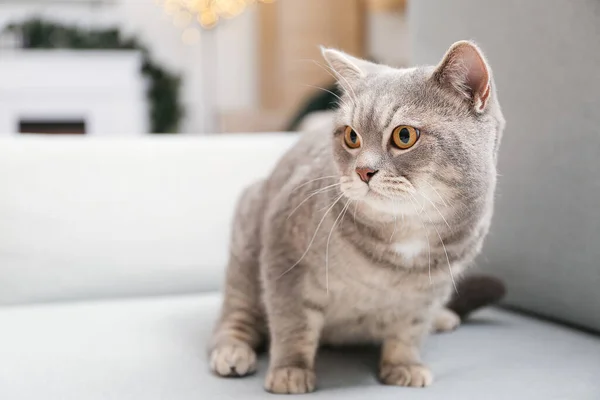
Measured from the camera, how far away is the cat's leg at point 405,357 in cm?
106

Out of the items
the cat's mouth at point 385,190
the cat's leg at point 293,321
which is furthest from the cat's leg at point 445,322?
the cat's mouth at point 385,190

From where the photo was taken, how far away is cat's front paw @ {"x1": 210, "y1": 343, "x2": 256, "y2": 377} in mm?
1077

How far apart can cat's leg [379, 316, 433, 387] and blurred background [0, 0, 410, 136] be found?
9.69 ft

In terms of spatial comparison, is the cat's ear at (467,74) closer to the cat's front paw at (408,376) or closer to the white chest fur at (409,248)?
the white chest fur at (409,248)

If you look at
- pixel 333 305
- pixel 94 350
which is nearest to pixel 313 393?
pixel 333 305

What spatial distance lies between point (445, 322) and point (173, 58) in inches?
166

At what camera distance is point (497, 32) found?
134 cm

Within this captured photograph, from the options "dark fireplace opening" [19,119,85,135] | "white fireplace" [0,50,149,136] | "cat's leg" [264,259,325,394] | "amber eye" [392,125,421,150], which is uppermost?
"amber eye" [392,125,421,150]

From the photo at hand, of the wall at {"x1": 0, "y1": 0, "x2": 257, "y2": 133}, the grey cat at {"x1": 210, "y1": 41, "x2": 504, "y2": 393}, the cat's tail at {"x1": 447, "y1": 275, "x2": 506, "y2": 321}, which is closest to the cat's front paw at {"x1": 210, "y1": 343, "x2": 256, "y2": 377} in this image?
the grey cat at {"x1": 210, "y1": 41, "x2": 504, "y2": 393}

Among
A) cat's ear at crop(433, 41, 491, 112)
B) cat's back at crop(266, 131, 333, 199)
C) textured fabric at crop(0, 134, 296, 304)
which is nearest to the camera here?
cat's ear at crop(433, 41, 491, 112)

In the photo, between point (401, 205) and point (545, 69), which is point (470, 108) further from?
point (545, 69)

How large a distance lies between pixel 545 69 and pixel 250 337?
738mm

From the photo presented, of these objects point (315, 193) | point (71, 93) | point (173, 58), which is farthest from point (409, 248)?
point (173, 58)

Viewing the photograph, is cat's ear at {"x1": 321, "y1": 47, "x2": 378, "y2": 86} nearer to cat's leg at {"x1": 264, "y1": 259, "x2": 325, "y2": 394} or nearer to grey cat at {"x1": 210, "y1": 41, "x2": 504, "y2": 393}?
grey cat at {"x1": 210, "y1": 41, "x2": 504, "y2": 393}
